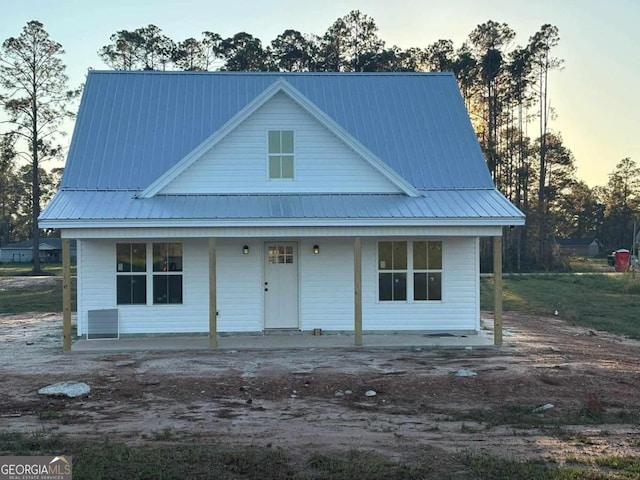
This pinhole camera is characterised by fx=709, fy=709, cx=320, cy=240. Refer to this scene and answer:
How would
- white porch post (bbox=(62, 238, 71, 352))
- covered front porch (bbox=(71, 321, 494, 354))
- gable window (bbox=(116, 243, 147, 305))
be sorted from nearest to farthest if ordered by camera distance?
white porch post (bbox=(62, 238, 71, 352))
covered front porch (bbox=(71, 321, 494, 354))
gable window (bbox=(116, 243, 147, 305))

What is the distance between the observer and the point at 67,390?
10547 millimetres

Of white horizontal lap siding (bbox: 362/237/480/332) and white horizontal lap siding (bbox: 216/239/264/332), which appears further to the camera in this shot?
white horizontal lap siding (bbox: 362/237/480/332)

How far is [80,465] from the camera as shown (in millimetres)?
6832

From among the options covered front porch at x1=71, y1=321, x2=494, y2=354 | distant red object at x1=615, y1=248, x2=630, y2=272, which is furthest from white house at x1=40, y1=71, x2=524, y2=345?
distant red object at x1=615, y1=248, x2=630, y2=272

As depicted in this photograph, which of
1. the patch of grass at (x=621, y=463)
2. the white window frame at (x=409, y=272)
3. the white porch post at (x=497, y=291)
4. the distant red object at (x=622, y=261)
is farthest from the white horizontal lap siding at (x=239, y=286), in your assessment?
the distant red object at (x=622, y=261)

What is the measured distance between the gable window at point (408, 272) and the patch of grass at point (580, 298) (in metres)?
5.26

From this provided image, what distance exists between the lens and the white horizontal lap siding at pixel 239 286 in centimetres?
1656

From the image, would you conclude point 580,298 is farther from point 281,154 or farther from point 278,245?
point 281,154

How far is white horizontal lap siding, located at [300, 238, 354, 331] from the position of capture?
1670cm

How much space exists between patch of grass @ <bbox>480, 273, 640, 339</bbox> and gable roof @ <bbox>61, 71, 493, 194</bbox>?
6.42 metres

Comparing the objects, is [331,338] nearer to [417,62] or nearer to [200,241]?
[200,241]

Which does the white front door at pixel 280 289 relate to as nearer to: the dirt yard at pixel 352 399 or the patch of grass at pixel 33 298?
the dirt yard at pixel 352 399

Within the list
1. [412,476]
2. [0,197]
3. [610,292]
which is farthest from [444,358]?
[0,197]

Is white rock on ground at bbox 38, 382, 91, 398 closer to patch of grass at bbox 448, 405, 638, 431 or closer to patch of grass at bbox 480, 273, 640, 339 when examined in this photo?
patch of grass at bbox 448, 405, 638, 431
